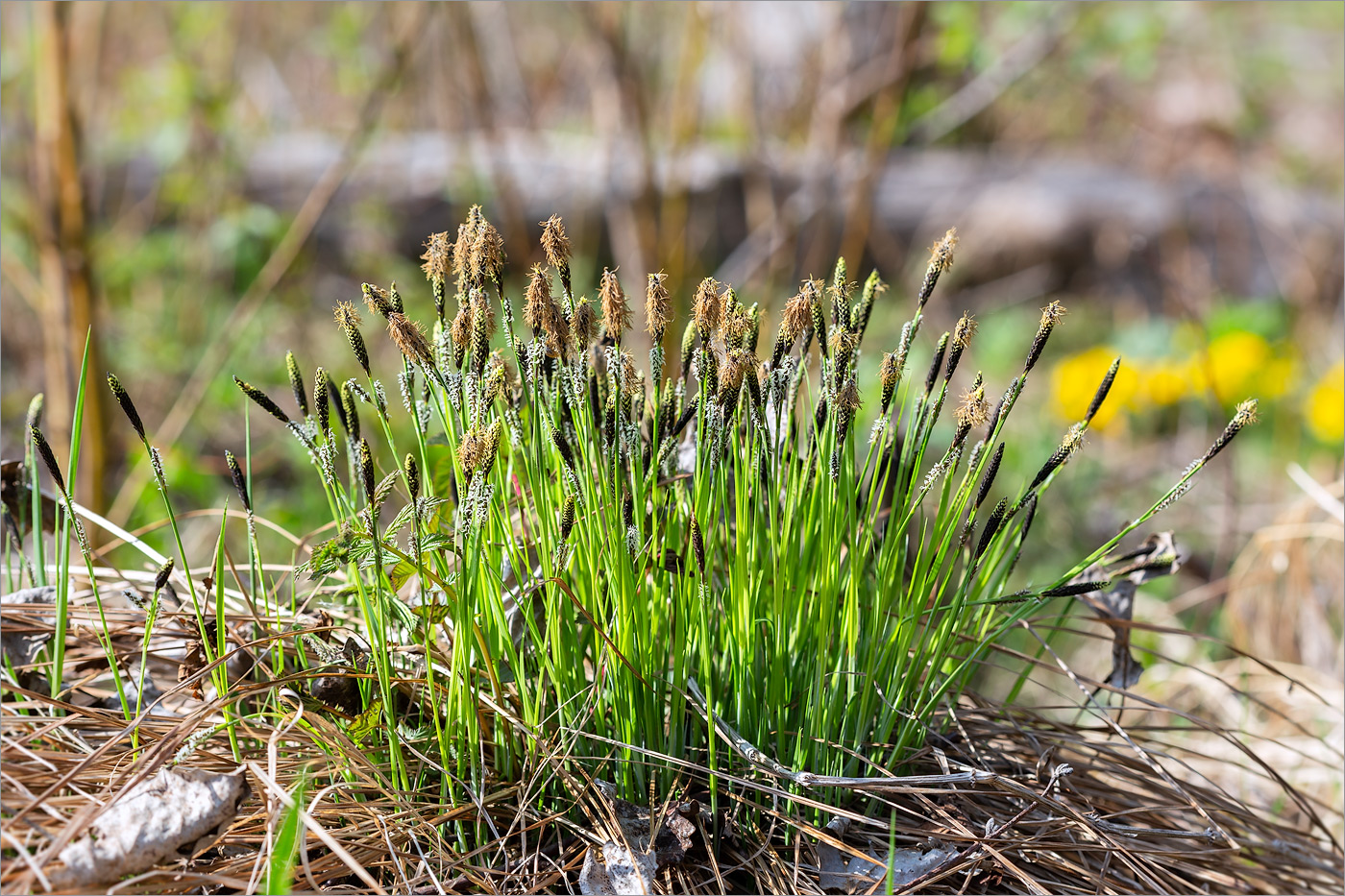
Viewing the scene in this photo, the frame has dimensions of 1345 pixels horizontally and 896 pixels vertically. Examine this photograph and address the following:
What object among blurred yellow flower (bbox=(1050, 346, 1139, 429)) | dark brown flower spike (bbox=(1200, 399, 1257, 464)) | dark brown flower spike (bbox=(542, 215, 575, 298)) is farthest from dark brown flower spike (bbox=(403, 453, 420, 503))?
blurred yellow flower (bbox=(1050, 346, 1139, 429))

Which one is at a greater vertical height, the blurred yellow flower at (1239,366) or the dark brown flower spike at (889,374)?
the dark brown flower spike at (889,374)

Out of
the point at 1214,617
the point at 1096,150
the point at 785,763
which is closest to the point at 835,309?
the point at 785,763

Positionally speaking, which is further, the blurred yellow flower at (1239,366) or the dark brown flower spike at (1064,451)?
the blurred yellow flower at (1239,366)

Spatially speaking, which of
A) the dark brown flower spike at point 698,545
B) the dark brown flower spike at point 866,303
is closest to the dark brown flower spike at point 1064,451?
the dark brown flower spike at point 866,303

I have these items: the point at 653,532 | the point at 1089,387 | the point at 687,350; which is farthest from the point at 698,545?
the point at 1089,387

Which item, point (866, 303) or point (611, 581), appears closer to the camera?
point (611, 581)

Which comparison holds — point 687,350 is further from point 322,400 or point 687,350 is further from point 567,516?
point 322,400

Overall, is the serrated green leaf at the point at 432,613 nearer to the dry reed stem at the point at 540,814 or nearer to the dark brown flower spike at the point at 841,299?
the dry reed stem at the point at 540,814
